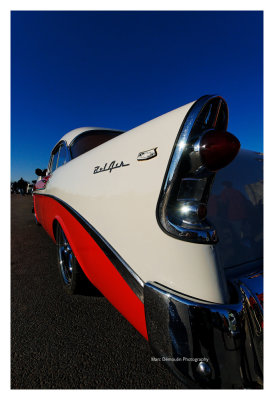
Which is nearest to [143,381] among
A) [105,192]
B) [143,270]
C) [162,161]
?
[143,270]

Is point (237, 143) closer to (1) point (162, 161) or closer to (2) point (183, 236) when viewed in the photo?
(1) point (162, 161)

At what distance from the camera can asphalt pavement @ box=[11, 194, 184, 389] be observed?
108 centimetres

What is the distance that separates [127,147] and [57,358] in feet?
4.57

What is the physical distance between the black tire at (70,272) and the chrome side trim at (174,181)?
1.13 metres

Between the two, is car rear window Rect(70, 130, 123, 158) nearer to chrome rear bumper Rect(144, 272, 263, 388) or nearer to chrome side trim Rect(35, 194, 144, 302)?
chrome side trim Rect(35, 194, 144, 302)

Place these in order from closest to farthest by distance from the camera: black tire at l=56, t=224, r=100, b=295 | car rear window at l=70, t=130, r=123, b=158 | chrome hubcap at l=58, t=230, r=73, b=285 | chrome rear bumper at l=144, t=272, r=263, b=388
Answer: chrome rear bumper at l=144, t=272, r=263, b=388
black tire at l=56, t=224, r=100, b=295
chrome hubcap at l=58, t=230, r=73, b=285
car rear window at l=70, t=130, r=123, b=158

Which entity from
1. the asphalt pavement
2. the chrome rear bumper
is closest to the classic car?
the chrome rear bumper

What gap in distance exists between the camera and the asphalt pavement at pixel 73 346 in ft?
3.54

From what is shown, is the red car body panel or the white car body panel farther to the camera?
the red car body panel

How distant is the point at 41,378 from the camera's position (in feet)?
3.58

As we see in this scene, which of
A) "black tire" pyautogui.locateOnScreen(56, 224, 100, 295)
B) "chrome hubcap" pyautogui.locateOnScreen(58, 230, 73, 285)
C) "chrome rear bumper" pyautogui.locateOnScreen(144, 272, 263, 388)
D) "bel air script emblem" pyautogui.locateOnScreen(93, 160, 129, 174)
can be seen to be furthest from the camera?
"chrome hubcap" pyautogui.locateOnScreen(58, 230, 73, 285)

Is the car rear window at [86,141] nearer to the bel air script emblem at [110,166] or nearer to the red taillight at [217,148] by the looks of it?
the bel air script emblem at [110,166]

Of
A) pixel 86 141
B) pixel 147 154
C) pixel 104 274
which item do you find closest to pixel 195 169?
pixel 147 154

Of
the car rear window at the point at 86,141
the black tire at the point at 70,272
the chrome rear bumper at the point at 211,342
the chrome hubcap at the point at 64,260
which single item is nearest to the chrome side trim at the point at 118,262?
the chrome rear bumper at the point at 211,342
